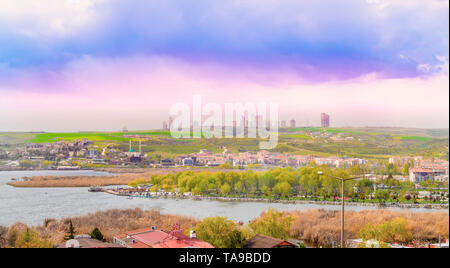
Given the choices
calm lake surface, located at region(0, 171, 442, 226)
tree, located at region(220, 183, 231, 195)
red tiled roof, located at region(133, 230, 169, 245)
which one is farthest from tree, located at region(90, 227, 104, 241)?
tree, located at region(220, 183, 231, 195)

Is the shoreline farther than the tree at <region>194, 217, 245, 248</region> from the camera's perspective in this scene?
Yes

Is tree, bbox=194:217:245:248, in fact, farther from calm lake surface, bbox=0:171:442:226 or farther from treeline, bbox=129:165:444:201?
treeline, bbox=129:165:444:201

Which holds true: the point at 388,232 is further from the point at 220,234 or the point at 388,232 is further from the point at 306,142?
the point at 220,234

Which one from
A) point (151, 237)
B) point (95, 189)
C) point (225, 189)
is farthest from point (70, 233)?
point (225, 189)

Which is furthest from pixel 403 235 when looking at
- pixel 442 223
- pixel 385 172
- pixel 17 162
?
pixel 17 162

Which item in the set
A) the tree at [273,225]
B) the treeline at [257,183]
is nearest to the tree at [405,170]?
the treeline at [257,183]

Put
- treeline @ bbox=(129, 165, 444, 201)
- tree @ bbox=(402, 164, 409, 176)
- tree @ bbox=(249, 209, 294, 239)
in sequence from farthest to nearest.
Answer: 1. tree @ bbox=(402, 164, 409, 176)
2. treeline @ bbox=(129, 165, 444, 201)
3. tree @ bbox=(249, 209, 294, 239)
